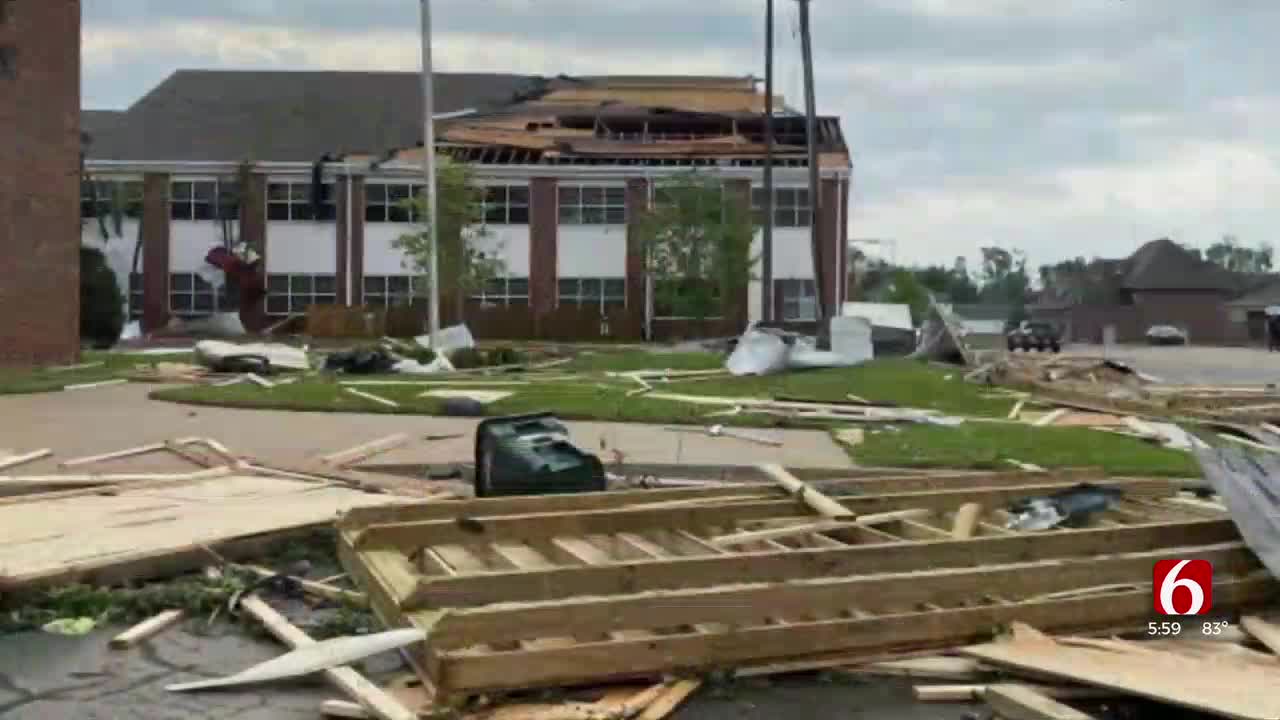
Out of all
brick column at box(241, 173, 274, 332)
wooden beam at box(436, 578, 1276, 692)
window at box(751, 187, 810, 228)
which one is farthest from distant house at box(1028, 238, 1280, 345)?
wooden beam at box(436, 578, 1276, 692)

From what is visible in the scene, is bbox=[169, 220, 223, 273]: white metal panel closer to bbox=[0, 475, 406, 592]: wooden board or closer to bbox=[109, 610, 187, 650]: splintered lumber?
bbox=[0, 475, 406, 592]: wooden board

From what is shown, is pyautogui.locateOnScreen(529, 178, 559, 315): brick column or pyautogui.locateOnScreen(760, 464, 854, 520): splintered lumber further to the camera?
pyautogui.locateOnScreen(529, 178, 559, 315): brick column

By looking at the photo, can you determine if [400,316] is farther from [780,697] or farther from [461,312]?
[780,697]

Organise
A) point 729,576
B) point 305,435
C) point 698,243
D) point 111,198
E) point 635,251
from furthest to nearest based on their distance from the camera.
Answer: point 111,198, point 635,251, point 698,243, point 305,435, point 729,576

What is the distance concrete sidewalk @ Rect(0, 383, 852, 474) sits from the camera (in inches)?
600

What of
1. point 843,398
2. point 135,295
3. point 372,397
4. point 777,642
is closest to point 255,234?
point 135,295

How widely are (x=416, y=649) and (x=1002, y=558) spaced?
118 inches

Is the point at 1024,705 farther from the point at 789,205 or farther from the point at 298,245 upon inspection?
the point at 298,245

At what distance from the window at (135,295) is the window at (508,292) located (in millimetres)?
13922

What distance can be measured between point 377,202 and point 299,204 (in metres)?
3.22

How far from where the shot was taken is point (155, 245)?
64.4 meters

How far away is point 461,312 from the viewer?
60.3 m

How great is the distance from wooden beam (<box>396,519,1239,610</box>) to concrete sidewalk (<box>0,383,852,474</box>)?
20.5ft

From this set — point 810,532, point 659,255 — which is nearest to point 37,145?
point 810,532
